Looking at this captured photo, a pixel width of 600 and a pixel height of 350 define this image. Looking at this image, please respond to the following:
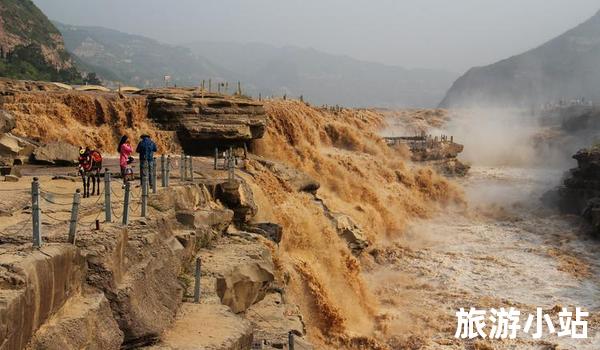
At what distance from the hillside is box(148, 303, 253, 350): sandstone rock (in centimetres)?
5376

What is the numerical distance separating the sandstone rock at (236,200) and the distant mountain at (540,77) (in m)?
129

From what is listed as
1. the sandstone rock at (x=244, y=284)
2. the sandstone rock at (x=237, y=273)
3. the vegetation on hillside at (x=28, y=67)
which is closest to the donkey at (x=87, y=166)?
the sandstone rock at (x=237, y=273)

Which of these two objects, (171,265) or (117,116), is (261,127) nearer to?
(117,116)

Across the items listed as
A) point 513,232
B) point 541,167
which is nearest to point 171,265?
point 513,232

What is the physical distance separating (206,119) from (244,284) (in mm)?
12812

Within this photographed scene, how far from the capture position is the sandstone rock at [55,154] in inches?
650

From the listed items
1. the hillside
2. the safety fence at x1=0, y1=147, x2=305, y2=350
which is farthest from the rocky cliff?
the hillside

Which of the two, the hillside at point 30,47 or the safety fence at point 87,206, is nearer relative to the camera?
the safety fence at point 87,206

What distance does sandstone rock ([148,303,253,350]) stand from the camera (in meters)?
8.21

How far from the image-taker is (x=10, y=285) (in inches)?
228

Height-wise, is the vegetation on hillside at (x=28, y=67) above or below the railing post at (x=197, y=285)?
above

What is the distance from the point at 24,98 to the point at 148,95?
5450 mm

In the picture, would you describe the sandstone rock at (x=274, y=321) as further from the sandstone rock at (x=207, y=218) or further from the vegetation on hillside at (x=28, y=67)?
the vegetation on hillside at (x=28, y=67)

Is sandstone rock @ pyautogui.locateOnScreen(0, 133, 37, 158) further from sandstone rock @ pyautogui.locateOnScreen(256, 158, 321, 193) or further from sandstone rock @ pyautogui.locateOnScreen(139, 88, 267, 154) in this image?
sandstone rock @ pyautogui.locateOnScreen(256, 158, 321, 193)
